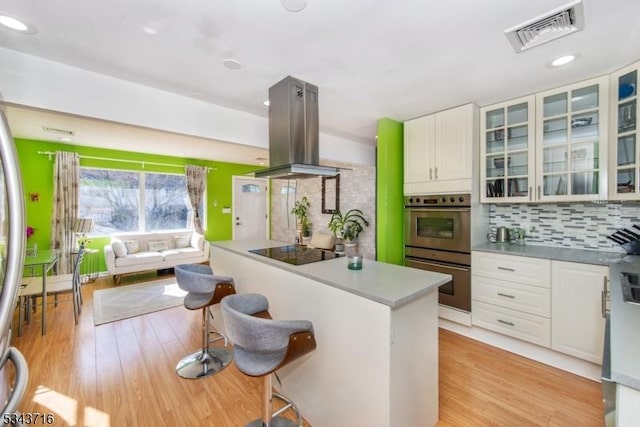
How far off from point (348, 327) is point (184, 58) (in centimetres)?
225

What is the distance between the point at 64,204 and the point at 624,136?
740 cm

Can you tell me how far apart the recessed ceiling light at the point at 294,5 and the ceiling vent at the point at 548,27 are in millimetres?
1290

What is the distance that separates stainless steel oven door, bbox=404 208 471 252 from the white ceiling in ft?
4.08

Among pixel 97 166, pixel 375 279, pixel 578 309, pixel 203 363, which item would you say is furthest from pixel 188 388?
pixel 97 166

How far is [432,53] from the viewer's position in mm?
1986

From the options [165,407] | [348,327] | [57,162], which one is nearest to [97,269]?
[57,162]

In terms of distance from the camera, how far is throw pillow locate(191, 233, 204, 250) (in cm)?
570

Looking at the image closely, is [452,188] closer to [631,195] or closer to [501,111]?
[501,111]

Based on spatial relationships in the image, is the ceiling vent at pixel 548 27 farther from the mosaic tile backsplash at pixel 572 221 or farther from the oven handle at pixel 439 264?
the oven handle at pixel 439 264

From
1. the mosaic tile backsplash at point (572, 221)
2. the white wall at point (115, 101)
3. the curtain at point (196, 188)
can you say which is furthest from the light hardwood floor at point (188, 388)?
the curtain at point (196, 188)

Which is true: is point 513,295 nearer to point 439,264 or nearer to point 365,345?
point 439,264

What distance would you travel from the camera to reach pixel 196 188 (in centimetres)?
607

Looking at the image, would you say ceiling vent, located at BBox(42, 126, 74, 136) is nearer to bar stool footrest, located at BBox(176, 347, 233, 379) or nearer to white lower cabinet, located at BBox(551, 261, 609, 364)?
bar stool footrest, located at BBox(176, 347, 233, 379)

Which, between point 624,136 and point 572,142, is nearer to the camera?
point 624,136
